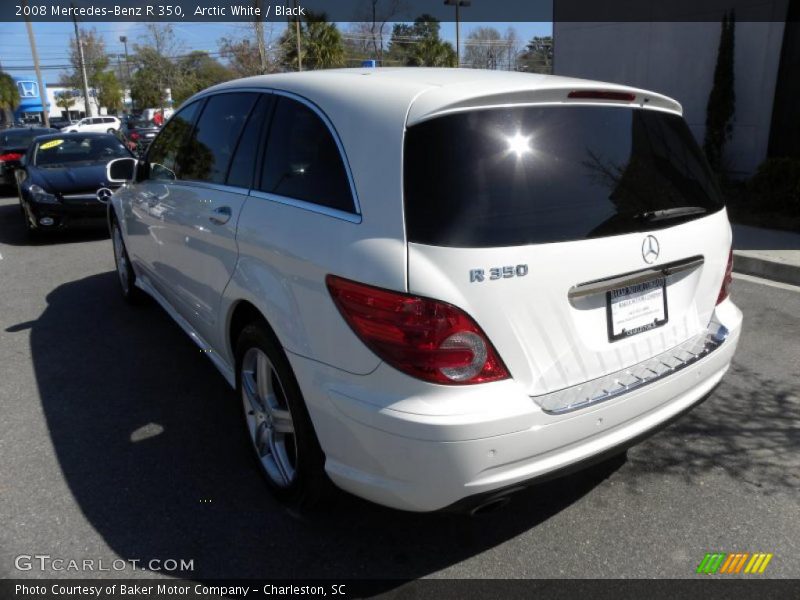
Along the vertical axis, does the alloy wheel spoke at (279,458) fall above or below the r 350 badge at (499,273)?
below

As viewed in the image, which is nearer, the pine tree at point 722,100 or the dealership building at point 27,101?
the pine tree at point 722,100

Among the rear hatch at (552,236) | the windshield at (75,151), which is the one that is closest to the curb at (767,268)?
the rear hatch at (552,236)

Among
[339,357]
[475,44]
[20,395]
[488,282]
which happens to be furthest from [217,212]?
[475,44]

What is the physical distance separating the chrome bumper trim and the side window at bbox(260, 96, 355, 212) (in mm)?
968

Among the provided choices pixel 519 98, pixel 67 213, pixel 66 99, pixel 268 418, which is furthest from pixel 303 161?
pixel 66 99

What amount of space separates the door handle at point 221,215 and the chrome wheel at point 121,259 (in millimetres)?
2771

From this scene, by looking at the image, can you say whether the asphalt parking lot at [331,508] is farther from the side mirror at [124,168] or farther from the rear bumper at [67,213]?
the rear bumper at [67,213]

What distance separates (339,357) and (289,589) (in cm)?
92

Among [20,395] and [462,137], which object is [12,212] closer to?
[20,395]

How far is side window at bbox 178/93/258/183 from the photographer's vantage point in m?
3.38

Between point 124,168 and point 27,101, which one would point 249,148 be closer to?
point 124,168

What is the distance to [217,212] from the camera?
10.5ft

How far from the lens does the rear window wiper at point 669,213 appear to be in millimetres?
2490

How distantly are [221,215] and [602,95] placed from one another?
1.79 metres
